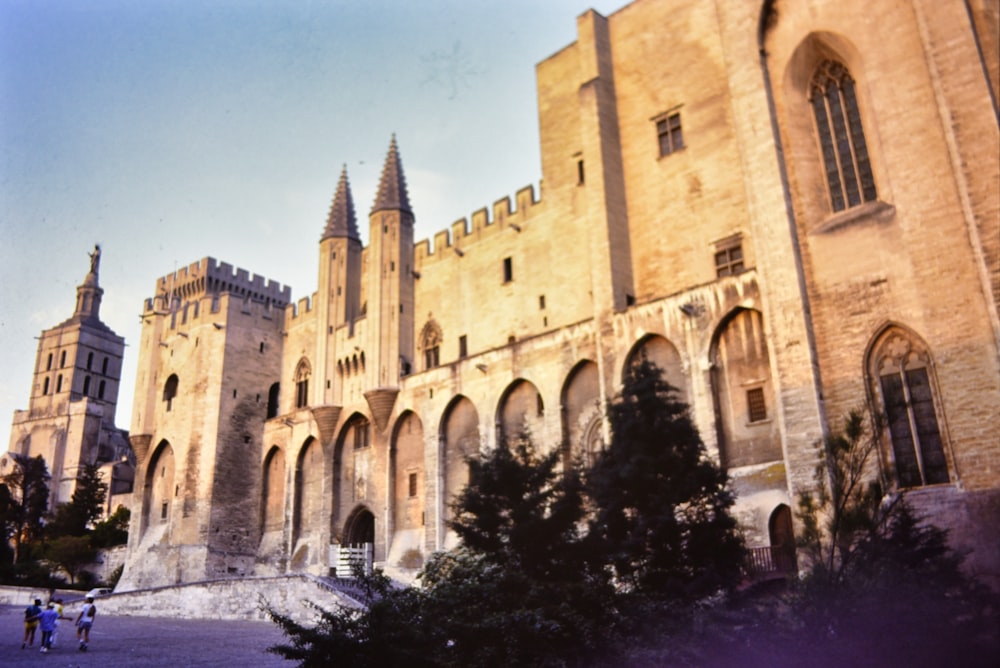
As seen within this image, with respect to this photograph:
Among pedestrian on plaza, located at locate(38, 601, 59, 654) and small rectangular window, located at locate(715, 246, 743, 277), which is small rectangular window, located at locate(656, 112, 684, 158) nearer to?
small rectangular window, located at locate(715, 246, 743, 277)

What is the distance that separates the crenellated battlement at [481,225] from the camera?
28016mm

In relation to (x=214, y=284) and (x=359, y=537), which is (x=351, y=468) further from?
(x=214, y=284)

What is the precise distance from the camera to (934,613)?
886 cm

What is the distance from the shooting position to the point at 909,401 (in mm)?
15328

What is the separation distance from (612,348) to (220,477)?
18.0 m

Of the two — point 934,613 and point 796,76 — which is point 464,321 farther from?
point 934,613

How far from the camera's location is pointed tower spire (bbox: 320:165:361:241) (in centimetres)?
3356

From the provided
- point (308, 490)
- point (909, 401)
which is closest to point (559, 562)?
point (909, 401)

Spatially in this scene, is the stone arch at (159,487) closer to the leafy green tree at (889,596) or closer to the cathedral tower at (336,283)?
the cathedral tower at (336,283)

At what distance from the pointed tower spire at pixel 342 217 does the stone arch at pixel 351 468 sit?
7831mm

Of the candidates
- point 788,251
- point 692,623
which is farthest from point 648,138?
point 692,623

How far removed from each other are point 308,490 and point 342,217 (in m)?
10.8

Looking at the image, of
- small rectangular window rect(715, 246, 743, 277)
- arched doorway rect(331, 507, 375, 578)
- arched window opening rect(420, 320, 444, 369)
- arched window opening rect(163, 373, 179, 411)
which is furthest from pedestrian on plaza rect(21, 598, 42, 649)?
arched window opening rect(163, 373, 179, 411)

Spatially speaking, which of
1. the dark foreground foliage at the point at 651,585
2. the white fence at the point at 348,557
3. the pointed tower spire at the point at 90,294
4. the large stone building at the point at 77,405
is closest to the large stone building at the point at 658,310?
the white fence at the point at 348,557
